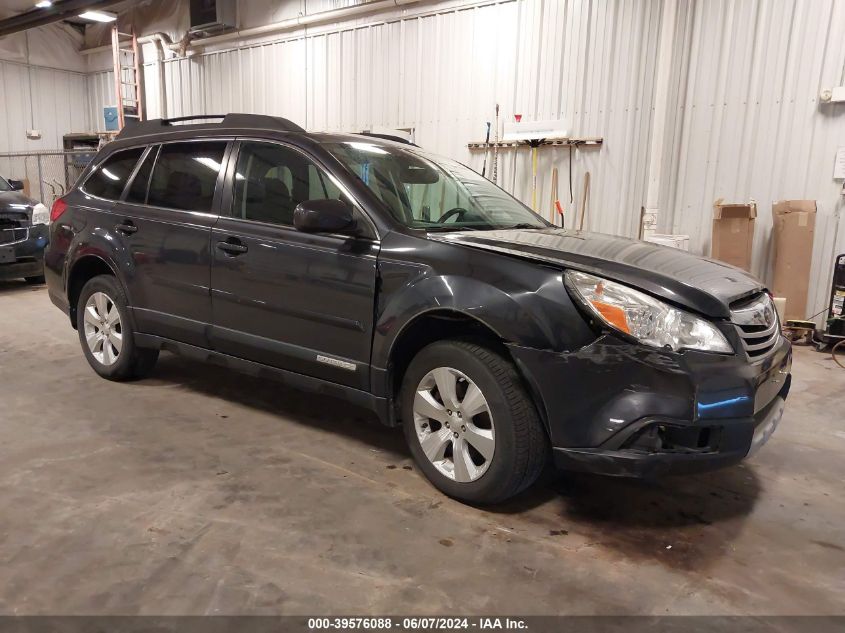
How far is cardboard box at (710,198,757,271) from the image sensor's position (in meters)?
5.78

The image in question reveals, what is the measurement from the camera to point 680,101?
6.32 m

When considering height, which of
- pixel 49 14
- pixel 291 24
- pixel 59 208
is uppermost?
pixel 49 14

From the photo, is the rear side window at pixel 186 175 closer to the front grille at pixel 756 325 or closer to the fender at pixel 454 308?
the fender at pixel 454 308

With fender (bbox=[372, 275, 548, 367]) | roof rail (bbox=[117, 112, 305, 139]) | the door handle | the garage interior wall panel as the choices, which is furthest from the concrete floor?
the garage interior wall panel

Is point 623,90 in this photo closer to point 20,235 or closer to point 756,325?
point 756,325

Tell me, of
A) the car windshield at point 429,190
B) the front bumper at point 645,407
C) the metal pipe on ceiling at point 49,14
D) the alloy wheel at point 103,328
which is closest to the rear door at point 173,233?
the alloy wheel at point 103,328

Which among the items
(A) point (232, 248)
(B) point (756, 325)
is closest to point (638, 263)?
(B) point (756, 325)

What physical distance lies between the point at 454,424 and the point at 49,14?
10.7 meters

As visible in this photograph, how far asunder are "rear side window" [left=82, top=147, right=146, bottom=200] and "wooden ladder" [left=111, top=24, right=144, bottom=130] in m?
8.40

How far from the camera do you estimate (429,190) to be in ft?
10.5

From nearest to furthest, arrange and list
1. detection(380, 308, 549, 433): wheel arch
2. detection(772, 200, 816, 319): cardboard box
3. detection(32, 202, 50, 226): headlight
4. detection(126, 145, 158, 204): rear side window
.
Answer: detection(380, 308, 549, 433): wheel arch
detection(126, 145, 158, 204): rear side window
detection(772, 200, 816, 319): cardboard box
detection(32, 202, 50, 226): headlight

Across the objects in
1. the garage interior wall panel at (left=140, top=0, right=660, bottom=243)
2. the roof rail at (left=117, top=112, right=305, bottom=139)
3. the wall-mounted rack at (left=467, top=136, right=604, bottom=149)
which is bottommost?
the roof rail at (left=117, top=112, right=305, bottom=139)

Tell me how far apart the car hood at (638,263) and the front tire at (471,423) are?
0.44 metres

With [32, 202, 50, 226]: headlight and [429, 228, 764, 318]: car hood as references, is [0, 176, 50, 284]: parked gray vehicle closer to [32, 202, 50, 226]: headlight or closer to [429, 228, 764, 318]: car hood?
[32, 202, 50, 226]: headlight
